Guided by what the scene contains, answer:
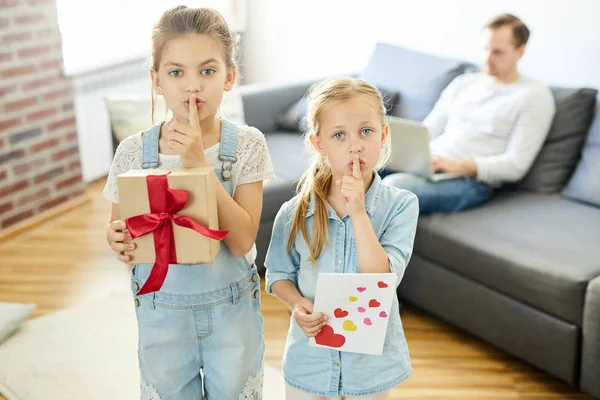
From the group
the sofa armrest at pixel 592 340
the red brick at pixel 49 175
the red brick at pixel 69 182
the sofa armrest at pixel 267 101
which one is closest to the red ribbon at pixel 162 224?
the sofa armrest at pixel 592 340

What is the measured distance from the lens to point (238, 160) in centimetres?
152

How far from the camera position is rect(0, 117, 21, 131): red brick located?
353cm

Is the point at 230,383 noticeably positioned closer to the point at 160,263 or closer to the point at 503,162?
the point at 160,263

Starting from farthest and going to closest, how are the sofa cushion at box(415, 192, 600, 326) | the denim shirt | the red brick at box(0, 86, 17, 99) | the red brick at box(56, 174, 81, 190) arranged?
the red brick at box(56, 174, 81, 190), the red brick at box(0, 86, 17, 99), the sofa cushion at box(415, 192, 600, 326), the denim shirt

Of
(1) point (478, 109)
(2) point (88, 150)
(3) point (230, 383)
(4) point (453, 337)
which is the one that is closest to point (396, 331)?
(3) point (230, 383)

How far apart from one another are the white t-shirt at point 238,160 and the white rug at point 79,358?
105cm

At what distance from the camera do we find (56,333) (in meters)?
2.75

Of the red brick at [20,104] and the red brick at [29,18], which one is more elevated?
the red brick at [29,18]

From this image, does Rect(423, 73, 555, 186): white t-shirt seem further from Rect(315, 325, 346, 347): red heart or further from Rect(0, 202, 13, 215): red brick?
Rect(0, 202, 13, 215): red brick

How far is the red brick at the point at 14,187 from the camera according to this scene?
11.8 feet

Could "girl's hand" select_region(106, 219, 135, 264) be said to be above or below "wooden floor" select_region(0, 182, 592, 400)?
above

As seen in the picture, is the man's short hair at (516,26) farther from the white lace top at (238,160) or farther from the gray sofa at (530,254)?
the white lace top at (238,160)

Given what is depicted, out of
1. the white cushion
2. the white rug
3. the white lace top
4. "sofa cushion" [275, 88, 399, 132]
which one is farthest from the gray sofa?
the white lace top

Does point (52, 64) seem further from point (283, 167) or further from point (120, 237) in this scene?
point (120, 237)
